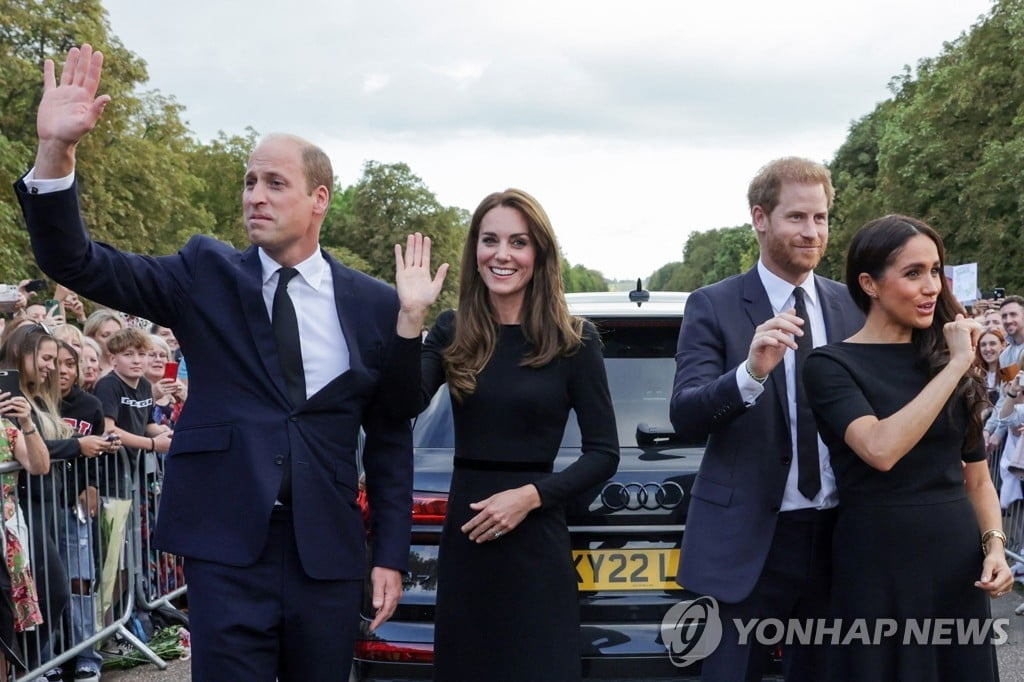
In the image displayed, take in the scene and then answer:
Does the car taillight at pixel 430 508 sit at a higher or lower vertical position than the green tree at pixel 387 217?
lower

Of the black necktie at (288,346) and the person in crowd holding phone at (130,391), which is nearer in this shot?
the black necktie at (288,346)

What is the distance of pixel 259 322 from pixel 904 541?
1.91 m

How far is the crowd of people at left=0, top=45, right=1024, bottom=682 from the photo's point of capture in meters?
3.44

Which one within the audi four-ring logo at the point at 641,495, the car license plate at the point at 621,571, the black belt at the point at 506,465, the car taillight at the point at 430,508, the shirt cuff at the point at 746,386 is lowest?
the car license plate at the point at 621,571

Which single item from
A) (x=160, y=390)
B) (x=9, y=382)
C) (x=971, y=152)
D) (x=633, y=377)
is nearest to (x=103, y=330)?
(x=160, y=390)

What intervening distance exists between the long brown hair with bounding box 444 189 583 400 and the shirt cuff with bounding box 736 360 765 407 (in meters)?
0.58

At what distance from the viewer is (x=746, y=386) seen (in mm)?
3752

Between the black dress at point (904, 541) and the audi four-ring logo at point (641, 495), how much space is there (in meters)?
0.85

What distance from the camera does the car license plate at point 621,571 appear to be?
175 inches

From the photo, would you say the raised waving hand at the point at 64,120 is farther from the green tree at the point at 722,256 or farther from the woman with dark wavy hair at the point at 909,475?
the green tree at the point at 722,256

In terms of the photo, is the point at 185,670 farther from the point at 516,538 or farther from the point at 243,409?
the point at 243,409

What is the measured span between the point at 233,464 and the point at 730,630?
1623 millimetres

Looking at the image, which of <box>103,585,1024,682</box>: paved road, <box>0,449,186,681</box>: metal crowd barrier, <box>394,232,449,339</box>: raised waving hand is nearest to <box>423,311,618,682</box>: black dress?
<box>394,232,449,339</box>: raised waving hand

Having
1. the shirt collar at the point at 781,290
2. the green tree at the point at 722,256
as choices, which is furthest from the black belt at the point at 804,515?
the green tree at the point at 722,256
